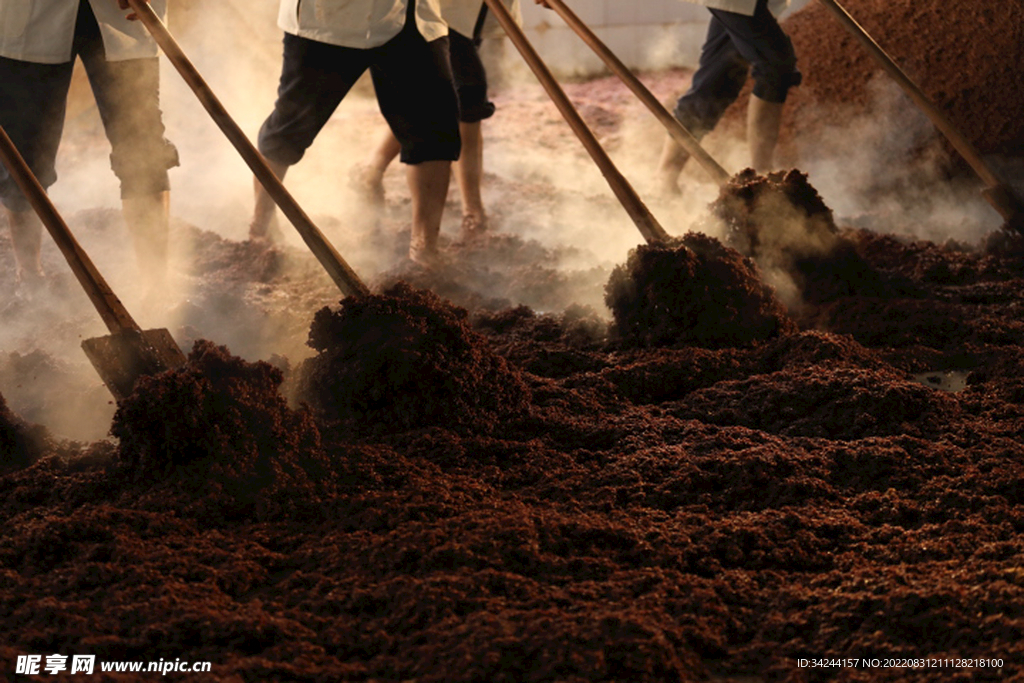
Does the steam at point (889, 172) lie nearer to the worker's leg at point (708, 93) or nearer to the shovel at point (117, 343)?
the worker's leg at point (708, 93)

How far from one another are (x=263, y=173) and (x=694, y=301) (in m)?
1.48

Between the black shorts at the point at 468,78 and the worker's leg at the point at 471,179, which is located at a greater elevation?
the black shorts at the point at 468,78

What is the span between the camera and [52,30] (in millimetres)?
3455

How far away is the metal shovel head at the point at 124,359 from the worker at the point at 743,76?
318cm

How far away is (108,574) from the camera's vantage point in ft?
6.81

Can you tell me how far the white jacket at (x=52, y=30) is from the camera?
3410 mm

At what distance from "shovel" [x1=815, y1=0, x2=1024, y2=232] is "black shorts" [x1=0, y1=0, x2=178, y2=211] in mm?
2868

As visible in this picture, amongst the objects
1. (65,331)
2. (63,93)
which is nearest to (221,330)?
(65,331)

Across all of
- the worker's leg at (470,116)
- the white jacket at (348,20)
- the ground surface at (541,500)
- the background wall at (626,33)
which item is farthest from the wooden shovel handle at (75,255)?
the background wall at (626,33)

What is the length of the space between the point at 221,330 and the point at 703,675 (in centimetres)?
257

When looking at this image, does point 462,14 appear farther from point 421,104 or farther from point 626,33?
point 626,33

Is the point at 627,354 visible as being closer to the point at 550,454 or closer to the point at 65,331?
the point at 550,454

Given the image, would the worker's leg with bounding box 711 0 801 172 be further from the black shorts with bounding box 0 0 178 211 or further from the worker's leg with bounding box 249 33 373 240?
the black shorts with bounding box 0 0 178 211

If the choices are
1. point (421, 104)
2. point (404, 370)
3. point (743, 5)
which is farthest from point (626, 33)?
point (404, 370)
